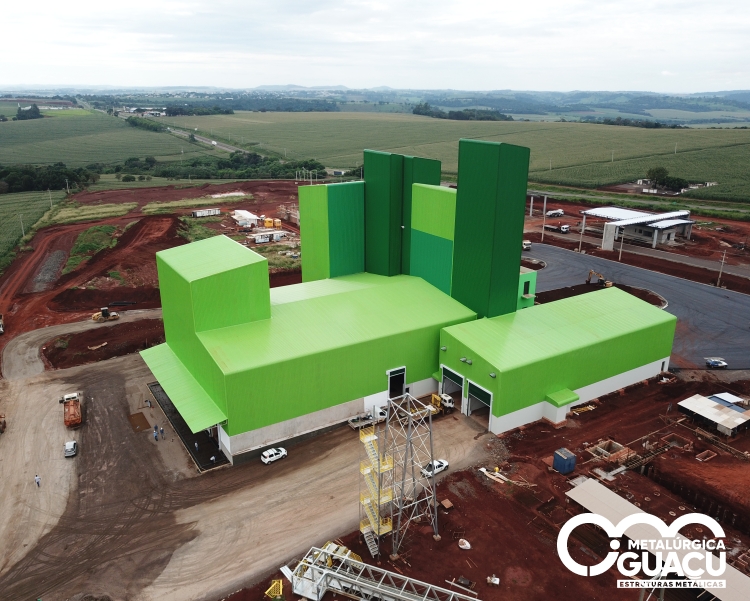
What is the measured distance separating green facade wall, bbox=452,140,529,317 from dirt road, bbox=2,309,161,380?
31045 mm

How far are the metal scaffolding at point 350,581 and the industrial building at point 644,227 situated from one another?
210 ft

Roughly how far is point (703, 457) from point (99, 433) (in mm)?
36487

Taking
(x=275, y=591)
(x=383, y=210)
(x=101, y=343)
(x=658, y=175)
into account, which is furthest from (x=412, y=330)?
(x=658, y=175)

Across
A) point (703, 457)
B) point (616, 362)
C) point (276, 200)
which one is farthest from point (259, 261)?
point (276, 200)

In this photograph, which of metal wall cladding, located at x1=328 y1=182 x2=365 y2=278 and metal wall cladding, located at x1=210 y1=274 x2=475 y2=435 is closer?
metal wall cladding, located at x1=210 y1=274 x2=475 y2=435

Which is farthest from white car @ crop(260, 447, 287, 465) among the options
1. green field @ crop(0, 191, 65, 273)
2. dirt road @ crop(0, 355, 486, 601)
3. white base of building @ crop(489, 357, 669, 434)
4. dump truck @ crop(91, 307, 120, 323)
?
green field @ crop(0, 191, 65, 273)

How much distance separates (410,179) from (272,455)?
23623mm

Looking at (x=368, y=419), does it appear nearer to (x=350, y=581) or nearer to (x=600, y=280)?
(x=350, y=581)

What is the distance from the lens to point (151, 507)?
1132 inches

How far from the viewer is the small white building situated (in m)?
89.4

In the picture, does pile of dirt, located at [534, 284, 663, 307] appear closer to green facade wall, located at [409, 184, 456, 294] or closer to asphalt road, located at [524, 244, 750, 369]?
asphalt road, located at [524, 244, 750, 369]

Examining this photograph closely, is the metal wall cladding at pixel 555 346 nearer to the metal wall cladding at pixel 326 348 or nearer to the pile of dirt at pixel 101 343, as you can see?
the metal wall cladding at pixel 326 348

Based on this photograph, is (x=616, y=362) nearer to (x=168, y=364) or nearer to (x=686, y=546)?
(x=686, y=546)

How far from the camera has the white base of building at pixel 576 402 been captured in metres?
34.5
